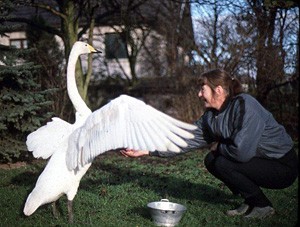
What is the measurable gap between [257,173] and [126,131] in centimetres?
167

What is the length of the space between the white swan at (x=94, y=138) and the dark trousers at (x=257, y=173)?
980 millimetres

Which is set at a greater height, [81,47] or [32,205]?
[81,47]

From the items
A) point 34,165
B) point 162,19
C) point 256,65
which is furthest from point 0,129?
point 162,19

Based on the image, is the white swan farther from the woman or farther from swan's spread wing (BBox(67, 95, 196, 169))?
the woman

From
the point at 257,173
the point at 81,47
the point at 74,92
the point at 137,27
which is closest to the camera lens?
the point at 257,173

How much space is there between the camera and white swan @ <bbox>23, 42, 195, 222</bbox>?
361 cm

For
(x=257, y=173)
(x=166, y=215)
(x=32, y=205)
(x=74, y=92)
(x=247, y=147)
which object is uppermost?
(x=74, y=92)

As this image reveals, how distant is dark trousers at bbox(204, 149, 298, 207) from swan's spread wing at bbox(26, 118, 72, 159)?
1.73 m

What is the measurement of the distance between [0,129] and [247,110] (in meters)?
5.64

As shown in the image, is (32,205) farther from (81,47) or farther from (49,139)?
(81,47)

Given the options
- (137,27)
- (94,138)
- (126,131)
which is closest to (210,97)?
(126,131)

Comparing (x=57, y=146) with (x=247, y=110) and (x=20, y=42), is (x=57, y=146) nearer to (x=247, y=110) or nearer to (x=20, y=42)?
(x=247, y=110)

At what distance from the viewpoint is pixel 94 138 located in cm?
392

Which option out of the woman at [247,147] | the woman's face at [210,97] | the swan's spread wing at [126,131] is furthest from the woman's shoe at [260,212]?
the swan's spread wing at [126,131]
